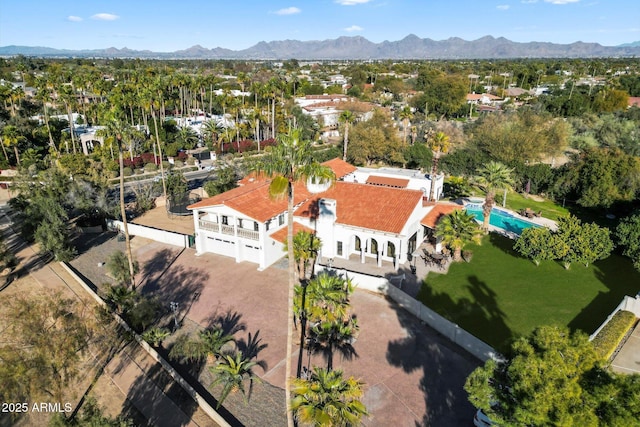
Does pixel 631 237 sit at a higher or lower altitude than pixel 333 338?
higher

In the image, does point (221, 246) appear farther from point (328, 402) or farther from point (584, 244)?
point (584, 244)

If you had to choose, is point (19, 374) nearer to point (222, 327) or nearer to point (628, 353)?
point (222, 327)

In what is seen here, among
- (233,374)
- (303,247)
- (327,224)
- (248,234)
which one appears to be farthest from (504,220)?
(233,374)

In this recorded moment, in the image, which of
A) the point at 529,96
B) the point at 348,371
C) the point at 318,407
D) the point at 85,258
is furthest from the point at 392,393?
the point at 529,96

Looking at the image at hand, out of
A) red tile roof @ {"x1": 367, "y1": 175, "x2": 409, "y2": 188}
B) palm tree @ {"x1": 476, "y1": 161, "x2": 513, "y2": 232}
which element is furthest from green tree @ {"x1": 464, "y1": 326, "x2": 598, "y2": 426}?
red tile roof @ {"x1": 367, "y1": 175, "x2": 409, "y2": 188}

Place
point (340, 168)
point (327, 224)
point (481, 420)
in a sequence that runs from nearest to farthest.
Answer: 1. point (481, 420)
2. point (327, 224)
3. point (340, 168)

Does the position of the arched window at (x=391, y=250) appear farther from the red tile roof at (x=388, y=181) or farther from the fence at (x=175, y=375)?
the fence at (x=175, y=375)

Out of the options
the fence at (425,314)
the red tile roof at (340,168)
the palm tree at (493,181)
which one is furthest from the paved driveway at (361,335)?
the red tile roof at (340,168)
